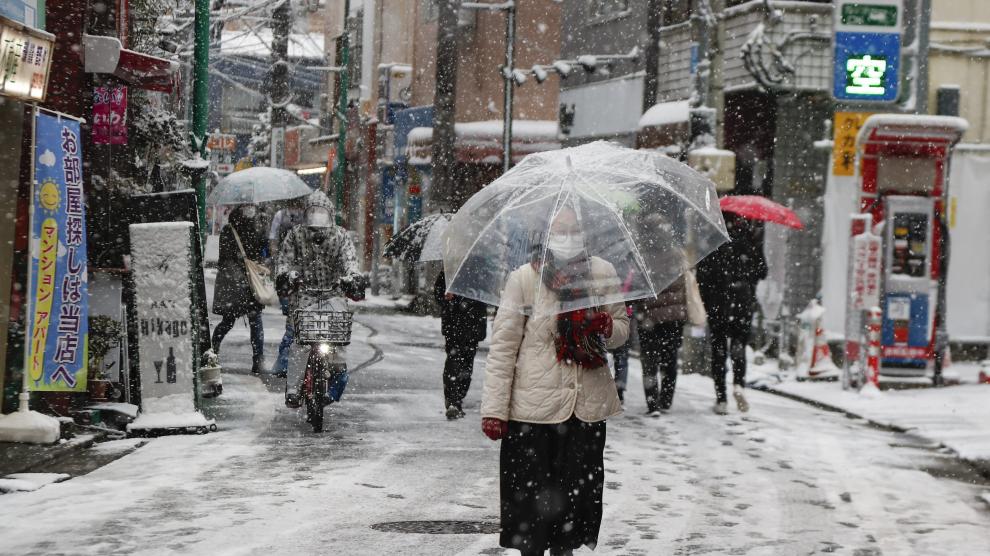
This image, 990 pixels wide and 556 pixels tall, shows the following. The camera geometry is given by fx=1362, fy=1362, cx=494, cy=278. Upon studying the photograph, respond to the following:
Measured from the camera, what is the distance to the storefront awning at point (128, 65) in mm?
11281

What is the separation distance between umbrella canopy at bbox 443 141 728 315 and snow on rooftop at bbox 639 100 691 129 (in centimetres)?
1615

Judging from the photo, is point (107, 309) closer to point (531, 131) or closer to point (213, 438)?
point (213, 438)

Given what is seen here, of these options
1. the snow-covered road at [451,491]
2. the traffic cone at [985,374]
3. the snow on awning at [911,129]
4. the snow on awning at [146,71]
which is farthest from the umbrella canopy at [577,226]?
the traffic cone at [985,374]

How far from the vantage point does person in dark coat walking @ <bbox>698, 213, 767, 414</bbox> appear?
43.1 feet

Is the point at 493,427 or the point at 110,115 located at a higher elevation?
the point at 110,115

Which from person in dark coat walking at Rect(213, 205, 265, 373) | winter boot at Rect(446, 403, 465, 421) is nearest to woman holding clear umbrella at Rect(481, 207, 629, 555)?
winter boot at Rect(446, 403, 465, 421)

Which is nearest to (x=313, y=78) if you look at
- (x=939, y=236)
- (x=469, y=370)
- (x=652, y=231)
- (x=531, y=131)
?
(x=531, y=131)

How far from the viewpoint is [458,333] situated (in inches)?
475

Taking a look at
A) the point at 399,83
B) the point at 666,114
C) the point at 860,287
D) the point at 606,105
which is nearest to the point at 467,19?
the point at 399,83

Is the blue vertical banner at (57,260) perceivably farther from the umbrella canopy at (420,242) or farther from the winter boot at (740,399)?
the winter boot at (740,399)

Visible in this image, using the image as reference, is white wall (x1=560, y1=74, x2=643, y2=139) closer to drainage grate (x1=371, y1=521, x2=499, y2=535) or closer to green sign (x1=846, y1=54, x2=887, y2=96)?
green sign (x1=846, y1=54, x2=887, y2=96)

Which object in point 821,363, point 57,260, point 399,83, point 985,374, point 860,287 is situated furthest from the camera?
point 399,83

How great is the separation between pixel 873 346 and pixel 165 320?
8.44m

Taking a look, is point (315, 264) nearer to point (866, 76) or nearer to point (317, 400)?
point (317, 400)
